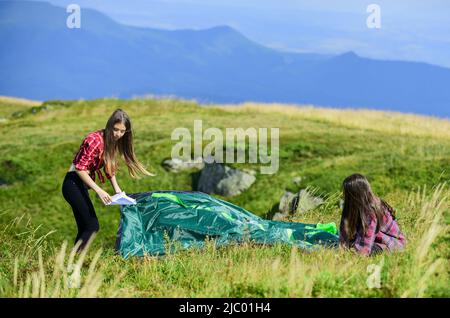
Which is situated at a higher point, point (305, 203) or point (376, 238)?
point (376, 238)

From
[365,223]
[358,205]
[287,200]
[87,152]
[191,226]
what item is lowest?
[287,200]

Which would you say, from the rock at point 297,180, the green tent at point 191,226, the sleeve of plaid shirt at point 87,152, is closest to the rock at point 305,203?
the green tent at point 191,226

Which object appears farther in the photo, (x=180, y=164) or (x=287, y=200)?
(x=180, y=164)

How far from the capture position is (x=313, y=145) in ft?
80.0

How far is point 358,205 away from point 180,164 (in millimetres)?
16208

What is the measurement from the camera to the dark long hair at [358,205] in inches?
301

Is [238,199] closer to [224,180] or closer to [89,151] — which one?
[224,180]

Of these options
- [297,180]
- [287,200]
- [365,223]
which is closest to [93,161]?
[365,223]

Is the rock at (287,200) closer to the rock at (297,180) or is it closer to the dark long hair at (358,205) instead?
the rock at (297,180)

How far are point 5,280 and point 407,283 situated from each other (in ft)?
13.2

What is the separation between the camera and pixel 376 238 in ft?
25.9

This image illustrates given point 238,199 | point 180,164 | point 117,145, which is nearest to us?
point 117,145

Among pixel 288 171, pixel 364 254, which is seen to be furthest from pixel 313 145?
pixel 364 254

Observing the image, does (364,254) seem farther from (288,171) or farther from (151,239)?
(288,171)
